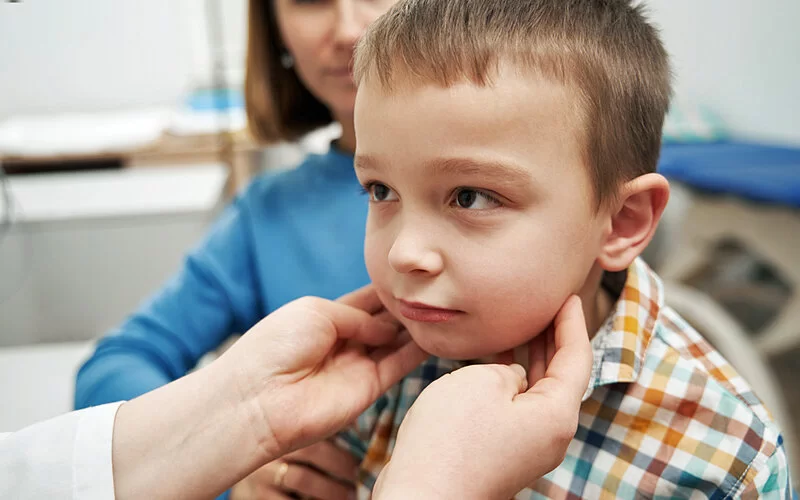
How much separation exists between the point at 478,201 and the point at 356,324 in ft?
0.60

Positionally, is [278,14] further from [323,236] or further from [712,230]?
[712,230]

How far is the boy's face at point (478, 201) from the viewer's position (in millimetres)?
520

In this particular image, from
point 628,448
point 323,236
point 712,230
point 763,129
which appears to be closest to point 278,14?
point 323,236

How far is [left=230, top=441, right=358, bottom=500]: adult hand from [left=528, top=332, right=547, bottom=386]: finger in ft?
0.75

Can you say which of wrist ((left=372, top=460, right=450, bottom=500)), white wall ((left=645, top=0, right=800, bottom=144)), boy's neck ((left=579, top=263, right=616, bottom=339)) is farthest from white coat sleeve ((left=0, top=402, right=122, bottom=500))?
white wall ((left=645, top=0, right=800, bottom=144))

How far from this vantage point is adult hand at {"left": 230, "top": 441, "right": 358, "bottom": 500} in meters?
0.69

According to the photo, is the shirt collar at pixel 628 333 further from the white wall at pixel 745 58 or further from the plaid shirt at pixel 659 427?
the white wall at pixel 745 58

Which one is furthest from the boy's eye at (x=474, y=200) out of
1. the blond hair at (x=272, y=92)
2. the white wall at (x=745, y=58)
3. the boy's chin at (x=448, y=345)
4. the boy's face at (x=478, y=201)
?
the white wall at (x=745, y=58)

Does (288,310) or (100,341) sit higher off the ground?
(288,310)

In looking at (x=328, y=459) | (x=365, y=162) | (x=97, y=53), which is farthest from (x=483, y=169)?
(x=97, y=53)

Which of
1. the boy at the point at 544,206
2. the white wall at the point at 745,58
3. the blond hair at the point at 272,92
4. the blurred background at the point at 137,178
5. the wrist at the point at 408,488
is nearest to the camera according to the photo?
the wrist at the point at 408,488

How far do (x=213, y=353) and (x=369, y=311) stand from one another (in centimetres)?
39

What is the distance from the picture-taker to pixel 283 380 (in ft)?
1.94

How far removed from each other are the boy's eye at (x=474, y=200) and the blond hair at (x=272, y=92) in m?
0.62
